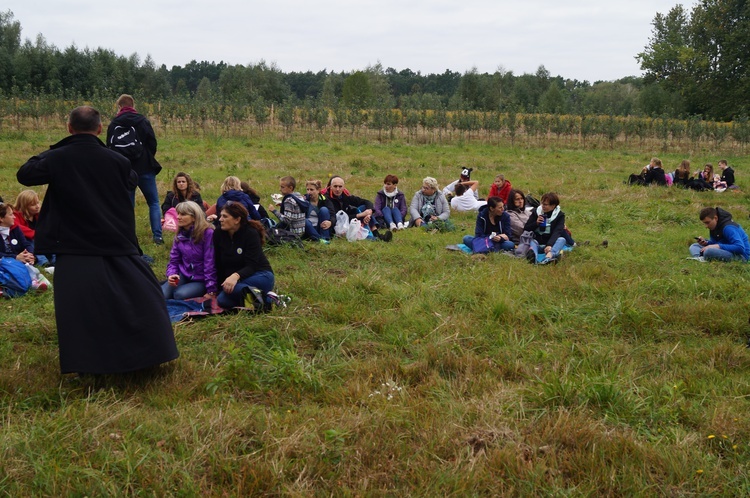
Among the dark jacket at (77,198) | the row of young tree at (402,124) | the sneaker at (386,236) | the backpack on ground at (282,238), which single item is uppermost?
the row of young tree at (402,124)

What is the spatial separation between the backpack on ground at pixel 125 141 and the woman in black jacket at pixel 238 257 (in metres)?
3.09

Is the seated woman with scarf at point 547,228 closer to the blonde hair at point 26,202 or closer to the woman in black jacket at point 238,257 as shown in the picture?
the woman in black jacket at point 238,257

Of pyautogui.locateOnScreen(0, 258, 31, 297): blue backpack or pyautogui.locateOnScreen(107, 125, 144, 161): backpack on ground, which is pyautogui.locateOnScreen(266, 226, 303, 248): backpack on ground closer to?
pyautogui.locateOnScreen(107, 125, 144, 161): backpack on ground

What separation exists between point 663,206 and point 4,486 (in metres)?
13.3

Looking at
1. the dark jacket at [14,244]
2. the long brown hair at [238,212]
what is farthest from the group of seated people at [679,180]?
the dark jacket at [14,244]

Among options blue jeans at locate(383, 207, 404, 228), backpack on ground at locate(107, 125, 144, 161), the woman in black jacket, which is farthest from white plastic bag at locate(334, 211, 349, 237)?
→ the woman in black jacket

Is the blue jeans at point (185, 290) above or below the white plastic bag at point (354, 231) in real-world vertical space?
below

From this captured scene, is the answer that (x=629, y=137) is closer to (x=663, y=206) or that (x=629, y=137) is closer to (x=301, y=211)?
(x=663, y=206)

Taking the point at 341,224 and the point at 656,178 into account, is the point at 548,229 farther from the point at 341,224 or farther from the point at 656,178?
the point at 656,178

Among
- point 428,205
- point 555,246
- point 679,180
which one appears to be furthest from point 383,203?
point 679,180

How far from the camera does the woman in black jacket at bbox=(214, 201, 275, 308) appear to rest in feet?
20.3

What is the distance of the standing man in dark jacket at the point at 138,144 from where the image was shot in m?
8.73

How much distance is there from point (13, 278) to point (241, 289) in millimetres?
2685

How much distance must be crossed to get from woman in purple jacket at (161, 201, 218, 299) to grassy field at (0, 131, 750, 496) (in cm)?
74
